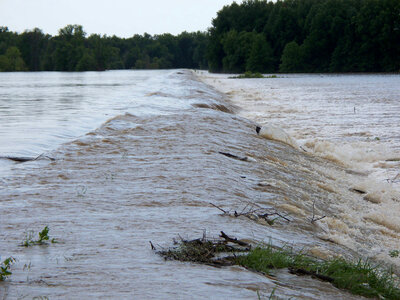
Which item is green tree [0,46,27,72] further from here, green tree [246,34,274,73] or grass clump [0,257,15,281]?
grass clump [0,257,15,281]

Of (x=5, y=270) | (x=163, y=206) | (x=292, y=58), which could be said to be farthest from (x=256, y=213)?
(x=292, y=58)

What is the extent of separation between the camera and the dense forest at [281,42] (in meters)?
78.2

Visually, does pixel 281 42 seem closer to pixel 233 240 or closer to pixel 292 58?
pixel 292 58

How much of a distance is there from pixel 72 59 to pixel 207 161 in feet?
406

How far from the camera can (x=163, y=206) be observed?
5.42 meters

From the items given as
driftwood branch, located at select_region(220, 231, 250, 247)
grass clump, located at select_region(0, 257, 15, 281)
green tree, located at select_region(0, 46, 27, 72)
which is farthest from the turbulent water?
green tree, located at select_region(0, 46, 27, 72)

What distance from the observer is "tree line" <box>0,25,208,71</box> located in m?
124

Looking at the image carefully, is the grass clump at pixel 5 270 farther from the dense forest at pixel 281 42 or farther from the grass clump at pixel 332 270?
the dense forest at pixel 281 42

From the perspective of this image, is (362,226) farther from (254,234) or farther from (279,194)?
(254,234)

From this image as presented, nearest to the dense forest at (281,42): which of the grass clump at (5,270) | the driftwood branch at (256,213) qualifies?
the driftwood branch at (256,213)

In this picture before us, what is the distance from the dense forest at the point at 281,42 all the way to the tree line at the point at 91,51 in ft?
0.85

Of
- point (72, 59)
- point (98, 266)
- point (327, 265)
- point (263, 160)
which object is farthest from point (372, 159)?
point (72, 59)

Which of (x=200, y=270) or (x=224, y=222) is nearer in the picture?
(x=200, y=270)

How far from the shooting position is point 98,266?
11.7 feet
